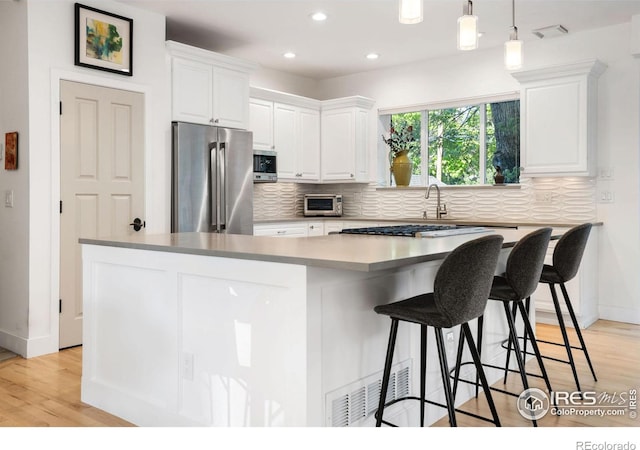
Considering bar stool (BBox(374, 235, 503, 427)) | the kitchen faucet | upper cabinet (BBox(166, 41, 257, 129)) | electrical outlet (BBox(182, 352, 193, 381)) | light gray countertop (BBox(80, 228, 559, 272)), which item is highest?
upper cabinet (BBox(166, 41, 257, 129))

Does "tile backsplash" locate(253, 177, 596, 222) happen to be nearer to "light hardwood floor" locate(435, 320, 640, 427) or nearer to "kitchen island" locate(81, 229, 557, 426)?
"light hardwood floor" locate(435, 320, 640, 427)

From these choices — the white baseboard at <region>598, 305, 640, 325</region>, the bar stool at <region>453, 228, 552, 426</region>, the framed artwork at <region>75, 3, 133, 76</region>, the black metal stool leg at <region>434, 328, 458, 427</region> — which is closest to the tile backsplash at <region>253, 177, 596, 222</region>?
the white baseboard at <region>598, 305, 640, 325</region>

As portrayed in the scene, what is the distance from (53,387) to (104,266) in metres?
0.89

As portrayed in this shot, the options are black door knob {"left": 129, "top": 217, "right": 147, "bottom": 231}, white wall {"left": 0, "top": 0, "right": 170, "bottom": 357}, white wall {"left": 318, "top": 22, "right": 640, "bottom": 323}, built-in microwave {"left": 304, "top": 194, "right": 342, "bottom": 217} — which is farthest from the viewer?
built-in microwave {"left": 304, "top": 194, "right": 342, "bottom": 217}

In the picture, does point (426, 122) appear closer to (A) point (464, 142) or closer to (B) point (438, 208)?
(A) point (464, 142)

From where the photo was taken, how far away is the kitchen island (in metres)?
2.09

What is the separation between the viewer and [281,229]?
5832 millimetres

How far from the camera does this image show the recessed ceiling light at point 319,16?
463 centimetres

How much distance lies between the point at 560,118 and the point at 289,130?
2855mm

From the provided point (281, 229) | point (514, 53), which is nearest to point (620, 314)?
point (514, 53)

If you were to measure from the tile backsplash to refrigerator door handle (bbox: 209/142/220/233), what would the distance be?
4.99ft

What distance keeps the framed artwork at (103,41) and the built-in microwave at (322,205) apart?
9.32 feet

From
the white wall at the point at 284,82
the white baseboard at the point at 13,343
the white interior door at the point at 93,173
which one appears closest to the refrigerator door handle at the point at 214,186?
the white interior door at the point at 93,173
